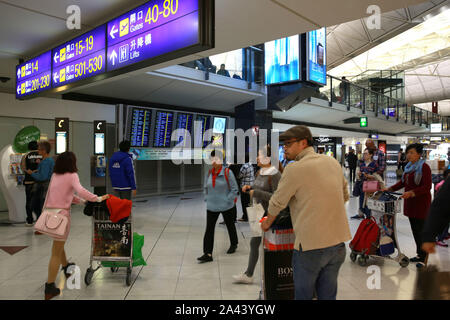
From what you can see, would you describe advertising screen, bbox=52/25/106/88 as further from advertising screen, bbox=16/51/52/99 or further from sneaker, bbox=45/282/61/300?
sneaker, bbox=45/282/61/300

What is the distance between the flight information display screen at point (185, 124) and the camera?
1112 centimetres

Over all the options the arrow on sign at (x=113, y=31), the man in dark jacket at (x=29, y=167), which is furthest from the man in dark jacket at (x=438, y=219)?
the man in dark jacket at (x=29, y=167)

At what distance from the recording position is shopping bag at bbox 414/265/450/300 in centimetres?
172

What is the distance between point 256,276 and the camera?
4.07 metres

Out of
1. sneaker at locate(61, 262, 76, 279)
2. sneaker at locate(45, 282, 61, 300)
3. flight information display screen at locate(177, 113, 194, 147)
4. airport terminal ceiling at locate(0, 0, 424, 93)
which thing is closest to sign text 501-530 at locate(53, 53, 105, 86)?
airport terminal ceiling at locate(0, 0, 424, 93)

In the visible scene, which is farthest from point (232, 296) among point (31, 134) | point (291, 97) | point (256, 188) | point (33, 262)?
point (291, 97)

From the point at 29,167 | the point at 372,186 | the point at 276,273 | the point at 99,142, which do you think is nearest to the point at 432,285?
the point at 276,273

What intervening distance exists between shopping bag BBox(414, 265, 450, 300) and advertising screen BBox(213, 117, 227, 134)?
34.7 feet

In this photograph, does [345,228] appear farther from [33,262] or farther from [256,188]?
[33,262]

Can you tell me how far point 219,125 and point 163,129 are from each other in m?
2.47

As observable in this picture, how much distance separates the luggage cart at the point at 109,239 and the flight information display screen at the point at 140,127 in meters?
6.35

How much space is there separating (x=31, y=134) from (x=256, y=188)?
6827 millimetres

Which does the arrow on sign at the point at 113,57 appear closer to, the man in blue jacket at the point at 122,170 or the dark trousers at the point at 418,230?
the man in blue jacket at the point at 122,170
